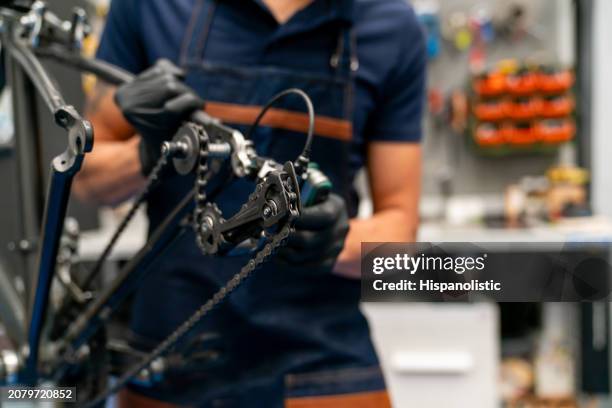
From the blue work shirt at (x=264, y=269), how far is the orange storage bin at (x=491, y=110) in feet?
3.81

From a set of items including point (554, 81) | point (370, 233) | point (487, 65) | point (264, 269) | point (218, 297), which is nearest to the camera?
point (218, 297)

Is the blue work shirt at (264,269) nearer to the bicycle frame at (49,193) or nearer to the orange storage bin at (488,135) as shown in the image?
the bicycle frame at (49,193)

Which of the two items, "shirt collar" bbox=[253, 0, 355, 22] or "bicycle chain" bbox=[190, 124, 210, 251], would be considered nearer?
"bicycle chain" bbox=[190, 124, 210, 251]

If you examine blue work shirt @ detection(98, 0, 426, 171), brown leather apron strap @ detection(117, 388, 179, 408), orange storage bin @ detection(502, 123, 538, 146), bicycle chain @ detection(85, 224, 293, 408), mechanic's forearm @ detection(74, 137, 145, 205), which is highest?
orange storage bin @ detection(502, 123, 538, 146)

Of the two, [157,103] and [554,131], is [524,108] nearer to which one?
[554,131]

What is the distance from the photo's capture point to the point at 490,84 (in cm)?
168

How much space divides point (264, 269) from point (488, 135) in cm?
132

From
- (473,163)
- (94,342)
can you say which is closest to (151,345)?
(94,342)

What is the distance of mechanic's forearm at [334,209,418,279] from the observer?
1.22 feet

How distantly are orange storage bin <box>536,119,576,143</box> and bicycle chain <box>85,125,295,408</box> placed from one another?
4.95 ft

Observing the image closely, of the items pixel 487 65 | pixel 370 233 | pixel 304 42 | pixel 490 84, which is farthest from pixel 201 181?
pixel 487 65

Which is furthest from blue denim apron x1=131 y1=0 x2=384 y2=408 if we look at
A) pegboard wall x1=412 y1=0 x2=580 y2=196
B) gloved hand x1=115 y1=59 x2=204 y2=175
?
pegboard wall x1=412 y1=0 x2=580 y2=196

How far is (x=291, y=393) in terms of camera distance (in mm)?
543

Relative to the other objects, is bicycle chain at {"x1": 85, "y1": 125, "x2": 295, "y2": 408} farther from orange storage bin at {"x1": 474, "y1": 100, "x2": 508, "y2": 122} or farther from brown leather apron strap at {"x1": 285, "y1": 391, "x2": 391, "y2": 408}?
orange storage bin at {"x1": 474, "y1": 100, "x2": 508, "y2": 122}
